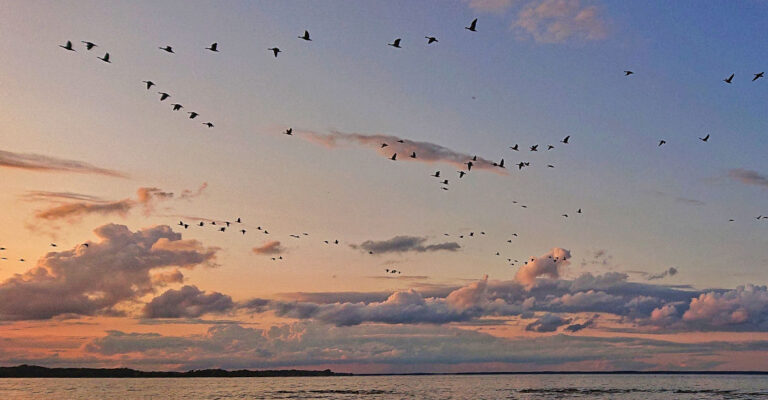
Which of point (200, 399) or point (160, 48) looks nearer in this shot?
point (160, 48)

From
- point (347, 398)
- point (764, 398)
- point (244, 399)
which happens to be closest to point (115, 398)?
point (244, 399)

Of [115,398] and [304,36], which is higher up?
[304,36]

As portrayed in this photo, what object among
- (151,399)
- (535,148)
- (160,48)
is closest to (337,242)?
(535,148)

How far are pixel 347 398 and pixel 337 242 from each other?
7034cm

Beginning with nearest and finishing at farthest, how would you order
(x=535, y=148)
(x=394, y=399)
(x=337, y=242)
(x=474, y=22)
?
(x=474, y=22)
(x=535, y=148)
(x=337, y=242)
(x=394, y=399)

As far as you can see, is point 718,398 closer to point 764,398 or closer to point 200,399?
point 764,398

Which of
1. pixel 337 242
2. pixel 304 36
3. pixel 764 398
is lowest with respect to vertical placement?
pixel 764 398

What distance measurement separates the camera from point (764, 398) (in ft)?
542

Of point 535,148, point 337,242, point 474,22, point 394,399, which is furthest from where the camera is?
point 394,399

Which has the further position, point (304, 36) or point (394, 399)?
point (394, 399)

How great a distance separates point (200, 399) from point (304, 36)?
4910 inches

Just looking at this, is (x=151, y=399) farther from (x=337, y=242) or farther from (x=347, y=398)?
(x=337, y=242)

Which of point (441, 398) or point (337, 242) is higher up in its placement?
point (337, 242)

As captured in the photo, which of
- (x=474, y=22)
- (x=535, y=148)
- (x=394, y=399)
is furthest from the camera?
(x=394, y=399)
